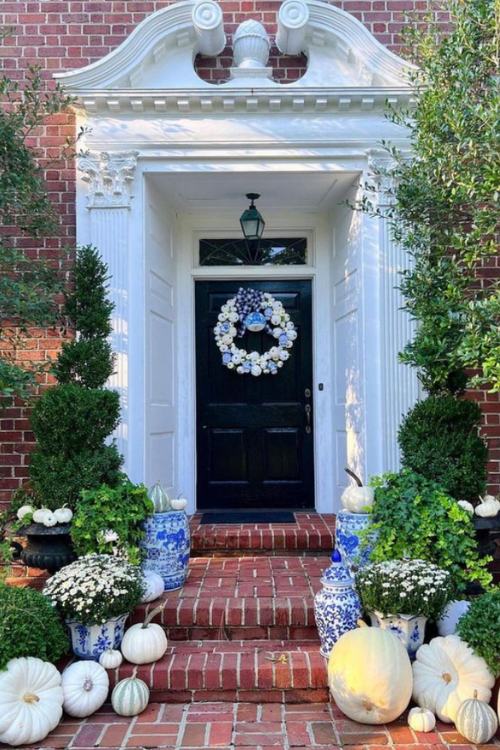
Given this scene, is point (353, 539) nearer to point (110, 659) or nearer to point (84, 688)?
point (110, 659)

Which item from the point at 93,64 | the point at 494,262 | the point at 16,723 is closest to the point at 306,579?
the point at 16,723

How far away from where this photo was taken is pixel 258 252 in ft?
18.2

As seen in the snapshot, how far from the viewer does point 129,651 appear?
3143 mm

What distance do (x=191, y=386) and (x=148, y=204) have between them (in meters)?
1.66

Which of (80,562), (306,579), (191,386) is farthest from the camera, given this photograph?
(191,386)

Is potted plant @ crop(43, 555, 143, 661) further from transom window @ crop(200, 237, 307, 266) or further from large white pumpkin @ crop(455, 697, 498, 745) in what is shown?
transom window @ crop(200, 237, 307, 266)

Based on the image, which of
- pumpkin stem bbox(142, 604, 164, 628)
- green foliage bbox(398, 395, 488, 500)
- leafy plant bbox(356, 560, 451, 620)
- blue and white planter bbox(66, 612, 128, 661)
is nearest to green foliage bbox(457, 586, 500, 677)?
leafy plant bbox(356, 560, 451, 620)

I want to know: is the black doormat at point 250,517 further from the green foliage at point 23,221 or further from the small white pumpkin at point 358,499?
the green foliage at point 23,221

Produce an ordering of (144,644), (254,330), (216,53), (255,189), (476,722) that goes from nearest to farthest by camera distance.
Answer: (476,722) < (144,644) < (216,53) < (255,189) < (254,330)

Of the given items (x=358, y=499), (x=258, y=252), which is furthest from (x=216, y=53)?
(x=358, y=499)

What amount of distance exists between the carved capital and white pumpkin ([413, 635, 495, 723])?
3.62 m

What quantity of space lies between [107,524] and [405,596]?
1.77 m

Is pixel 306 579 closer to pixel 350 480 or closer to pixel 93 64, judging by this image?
pixel 350 480

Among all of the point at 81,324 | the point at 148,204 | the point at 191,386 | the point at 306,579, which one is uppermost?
the point at 148,204
